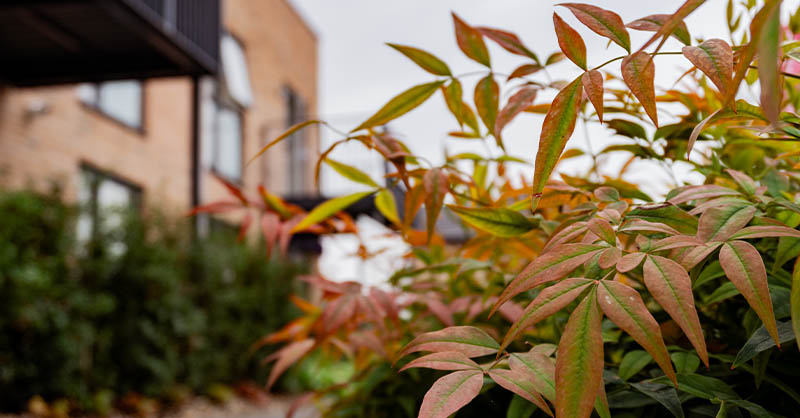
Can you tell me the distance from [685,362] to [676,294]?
0.27 m

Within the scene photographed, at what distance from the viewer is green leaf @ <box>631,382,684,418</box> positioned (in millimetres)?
709

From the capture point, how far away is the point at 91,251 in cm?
734

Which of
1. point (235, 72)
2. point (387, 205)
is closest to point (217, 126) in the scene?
point (235, 72)

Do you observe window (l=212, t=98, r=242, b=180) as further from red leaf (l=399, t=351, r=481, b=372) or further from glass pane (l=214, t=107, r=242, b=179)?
red leaf (l=399, t=351, r=481, b=372)

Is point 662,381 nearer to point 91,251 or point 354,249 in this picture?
point 354,249

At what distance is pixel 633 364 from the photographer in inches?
31.9

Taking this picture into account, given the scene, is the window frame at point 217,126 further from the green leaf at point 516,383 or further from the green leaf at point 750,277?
the green leaf at point 750,277

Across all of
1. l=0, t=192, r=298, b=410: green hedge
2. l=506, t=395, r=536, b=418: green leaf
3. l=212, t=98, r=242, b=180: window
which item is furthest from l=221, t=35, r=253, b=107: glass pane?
l=506, t=395, r=536, b=418: green leaf

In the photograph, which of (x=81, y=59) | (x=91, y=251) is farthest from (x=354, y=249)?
(x=81, y=59)

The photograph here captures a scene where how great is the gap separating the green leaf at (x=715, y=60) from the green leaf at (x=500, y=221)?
322mm

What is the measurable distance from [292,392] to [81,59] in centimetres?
575

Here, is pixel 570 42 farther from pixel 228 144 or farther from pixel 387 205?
pixel 228 144

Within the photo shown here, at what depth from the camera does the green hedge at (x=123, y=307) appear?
6.24m

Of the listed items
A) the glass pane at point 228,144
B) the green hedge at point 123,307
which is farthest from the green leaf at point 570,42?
the glass pane at point 228,144
